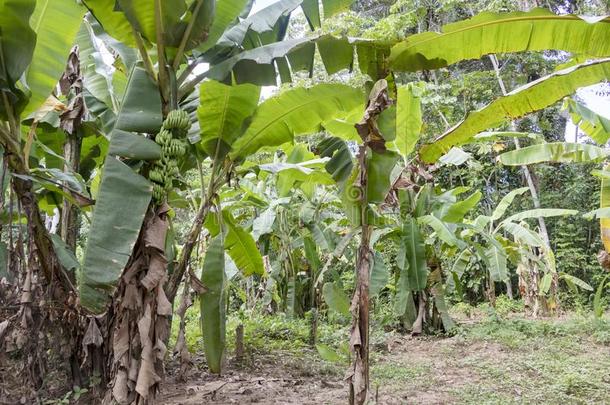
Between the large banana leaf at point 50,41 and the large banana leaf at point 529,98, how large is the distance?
2.58m

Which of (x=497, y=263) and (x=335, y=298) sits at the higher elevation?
(x=497, y=263)

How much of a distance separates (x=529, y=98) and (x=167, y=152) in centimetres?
262

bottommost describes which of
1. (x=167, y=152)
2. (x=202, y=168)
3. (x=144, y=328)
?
(x=144, y=328)

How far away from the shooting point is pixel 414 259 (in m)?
6.03

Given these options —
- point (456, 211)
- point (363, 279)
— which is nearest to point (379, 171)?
point (363, 279)

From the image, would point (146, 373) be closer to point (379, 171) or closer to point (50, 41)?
point (379, 171)

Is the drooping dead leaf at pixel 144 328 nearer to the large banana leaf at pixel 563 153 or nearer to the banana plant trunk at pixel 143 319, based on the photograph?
the banana plant trunk at pixel 143 319

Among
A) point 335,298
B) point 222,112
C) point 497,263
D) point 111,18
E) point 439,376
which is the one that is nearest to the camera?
point 111,18

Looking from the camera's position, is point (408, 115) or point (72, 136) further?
point (408, 115)

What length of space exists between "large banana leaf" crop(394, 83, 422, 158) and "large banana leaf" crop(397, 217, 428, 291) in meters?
1.10

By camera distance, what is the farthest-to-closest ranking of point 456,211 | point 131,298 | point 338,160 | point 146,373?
point 456,211 → point 338,160 → point 131,298 → point 146,373

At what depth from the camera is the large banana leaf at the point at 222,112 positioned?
3.27m

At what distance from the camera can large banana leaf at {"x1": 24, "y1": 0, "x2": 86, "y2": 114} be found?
2.93m

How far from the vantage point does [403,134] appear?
5.49 meters
